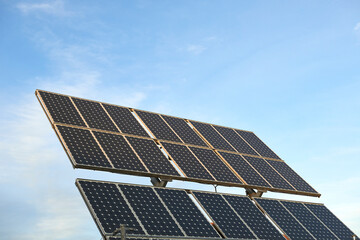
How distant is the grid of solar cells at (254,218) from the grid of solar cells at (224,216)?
50 cm

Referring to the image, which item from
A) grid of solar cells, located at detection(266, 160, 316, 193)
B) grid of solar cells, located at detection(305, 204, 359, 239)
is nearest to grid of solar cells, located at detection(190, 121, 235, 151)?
grid of solar cells, located at detection(266, 160, 316, 193)

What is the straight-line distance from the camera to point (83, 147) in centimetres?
2133

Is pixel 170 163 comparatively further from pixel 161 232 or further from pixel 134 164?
pixel 161 232

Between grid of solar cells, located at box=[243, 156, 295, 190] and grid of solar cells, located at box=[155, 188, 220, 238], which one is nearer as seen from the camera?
grid of solar cells, located at box=[155, 188, 220, 238]

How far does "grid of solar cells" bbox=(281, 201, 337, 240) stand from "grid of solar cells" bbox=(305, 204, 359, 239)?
57cm

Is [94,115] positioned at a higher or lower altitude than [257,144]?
higher

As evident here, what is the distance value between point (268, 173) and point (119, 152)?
→ 10.7 metres

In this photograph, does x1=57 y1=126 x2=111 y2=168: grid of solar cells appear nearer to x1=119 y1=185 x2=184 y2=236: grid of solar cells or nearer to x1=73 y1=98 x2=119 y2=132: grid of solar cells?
x1=73 y1=98 x2=119 y2=132: grid of solar cells

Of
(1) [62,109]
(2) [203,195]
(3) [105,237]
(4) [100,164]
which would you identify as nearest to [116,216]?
(3) [105,237]

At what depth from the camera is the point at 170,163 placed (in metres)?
23.6

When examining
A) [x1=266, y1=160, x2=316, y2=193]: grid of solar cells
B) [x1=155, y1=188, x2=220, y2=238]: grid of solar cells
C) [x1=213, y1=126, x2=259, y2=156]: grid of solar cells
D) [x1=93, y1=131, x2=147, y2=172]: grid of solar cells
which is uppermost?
[x1=213, y1=126, x2=259, y2=156]: grid of solar cells

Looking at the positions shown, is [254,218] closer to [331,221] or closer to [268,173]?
[268,173]

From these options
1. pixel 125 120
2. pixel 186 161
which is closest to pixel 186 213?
pixel 186 161

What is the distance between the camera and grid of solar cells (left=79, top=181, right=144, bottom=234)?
17781 millimetres
